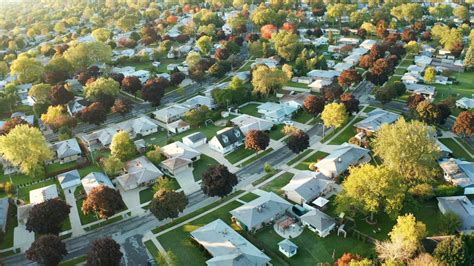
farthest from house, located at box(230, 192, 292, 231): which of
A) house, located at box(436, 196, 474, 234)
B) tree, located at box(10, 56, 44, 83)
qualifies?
tree, located at box(10, 56, 44, 83)

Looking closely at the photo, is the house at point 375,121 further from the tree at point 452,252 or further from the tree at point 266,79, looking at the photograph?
the tree at point 452,252

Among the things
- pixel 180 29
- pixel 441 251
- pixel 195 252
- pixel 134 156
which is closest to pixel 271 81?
pixel 134 156

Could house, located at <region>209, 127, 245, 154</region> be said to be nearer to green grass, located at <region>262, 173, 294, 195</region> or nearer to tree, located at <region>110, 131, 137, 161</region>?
green grass, located at <region>262, 173, 294, 195</region>

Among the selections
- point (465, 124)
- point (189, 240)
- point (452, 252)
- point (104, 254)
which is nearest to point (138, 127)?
point (189, 240)

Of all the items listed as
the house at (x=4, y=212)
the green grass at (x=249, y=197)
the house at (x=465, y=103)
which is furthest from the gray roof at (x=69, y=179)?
the house at (x=465, y=103)

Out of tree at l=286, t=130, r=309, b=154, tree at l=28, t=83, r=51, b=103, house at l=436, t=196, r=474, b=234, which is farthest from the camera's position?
tree at l=28, t=83, r=51, b=103

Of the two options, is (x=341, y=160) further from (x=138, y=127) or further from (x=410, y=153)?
(x=138, y=127)
